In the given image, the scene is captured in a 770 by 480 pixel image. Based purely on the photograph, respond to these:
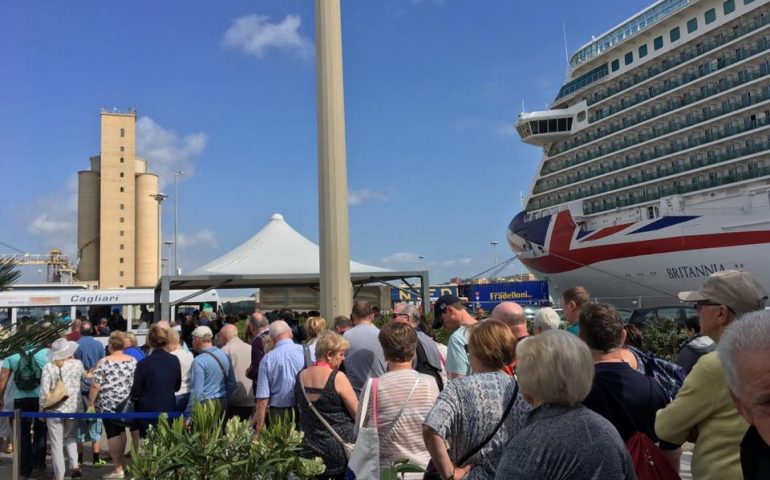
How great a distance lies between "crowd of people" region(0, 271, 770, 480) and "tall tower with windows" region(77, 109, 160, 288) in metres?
56.5

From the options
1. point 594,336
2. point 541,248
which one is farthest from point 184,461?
point 541,248

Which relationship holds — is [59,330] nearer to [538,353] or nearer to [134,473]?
[134,473]

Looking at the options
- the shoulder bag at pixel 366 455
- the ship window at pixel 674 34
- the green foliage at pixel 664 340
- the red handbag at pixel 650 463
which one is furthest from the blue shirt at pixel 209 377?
the ship window at pixel 674 34

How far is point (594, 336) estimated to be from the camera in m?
2.91

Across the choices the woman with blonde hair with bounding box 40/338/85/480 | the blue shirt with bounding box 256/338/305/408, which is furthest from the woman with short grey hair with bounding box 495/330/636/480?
the woman with blonde hair with bounding box 40/338/85/480

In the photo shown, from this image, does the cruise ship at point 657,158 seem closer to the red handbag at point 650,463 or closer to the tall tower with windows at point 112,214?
the red handbag at point 650,463

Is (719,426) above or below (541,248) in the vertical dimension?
below

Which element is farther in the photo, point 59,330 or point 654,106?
point 654,106

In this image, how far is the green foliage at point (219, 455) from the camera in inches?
131

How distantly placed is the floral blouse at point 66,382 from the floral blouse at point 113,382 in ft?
0.72

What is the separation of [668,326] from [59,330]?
1128 cm

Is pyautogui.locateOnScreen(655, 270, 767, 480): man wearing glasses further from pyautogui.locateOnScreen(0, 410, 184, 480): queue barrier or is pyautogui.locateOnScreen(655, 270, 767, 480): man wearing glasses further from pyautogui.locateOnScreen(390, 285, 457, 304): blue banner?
pyautogui.locateOnScreen(390, 285, 457, 304): blue banner

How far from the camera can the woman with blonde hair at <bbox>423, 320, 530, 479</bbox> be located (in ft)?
8.38

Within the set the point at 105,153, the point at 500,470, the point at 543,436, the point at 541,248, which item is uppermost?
the point at 105,153
